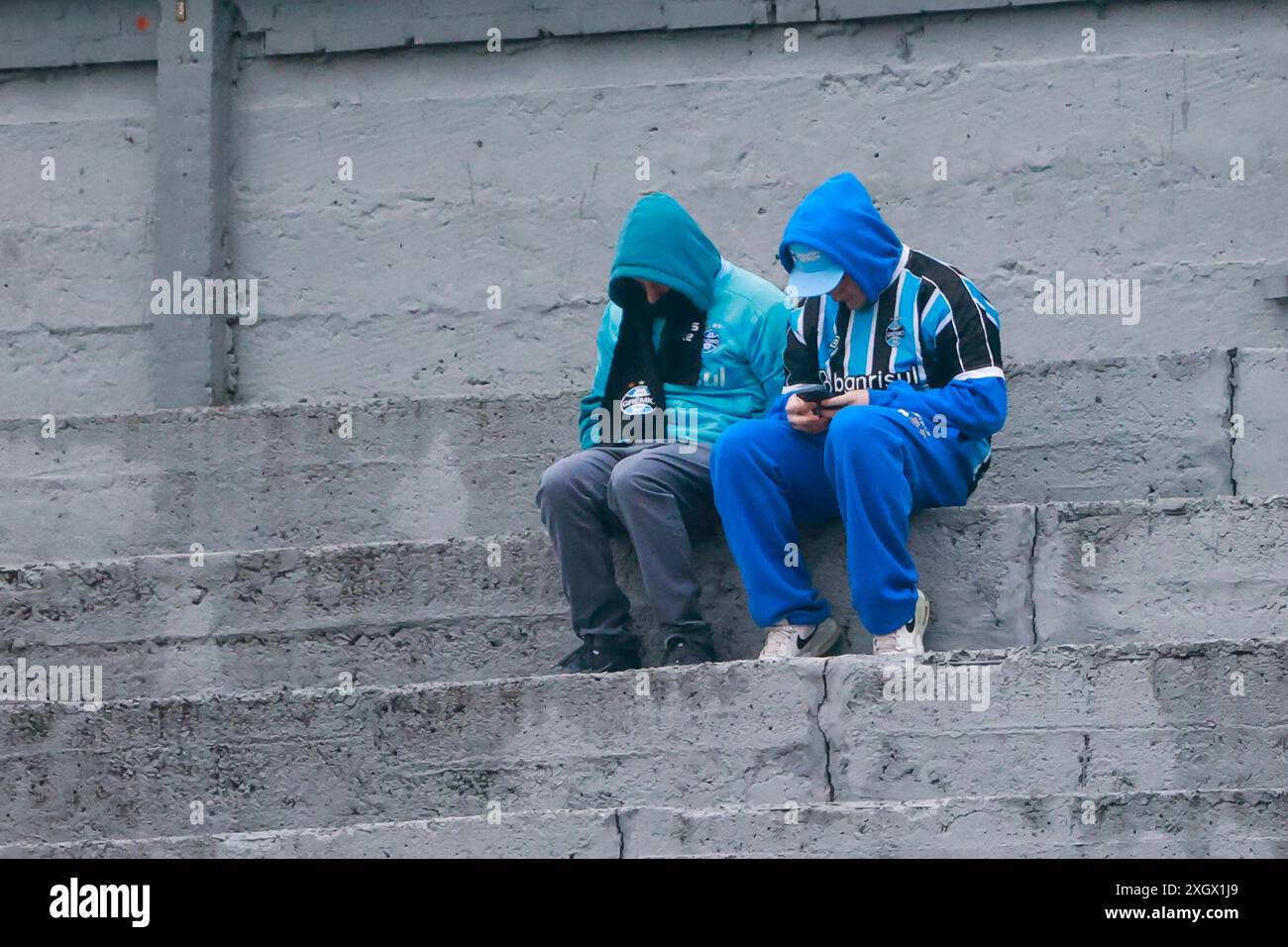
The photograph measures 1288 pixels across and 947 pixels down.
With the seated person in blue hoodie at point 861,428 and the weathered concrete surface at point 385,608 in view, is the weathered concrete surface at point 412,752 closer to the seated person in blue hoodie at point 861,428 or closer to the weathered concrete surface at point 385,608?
the seated person in blue hoodie at point 861,428

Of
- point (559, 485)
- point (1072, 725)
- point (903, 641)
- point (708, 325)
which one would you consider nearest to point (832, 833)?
point (1072, 725)

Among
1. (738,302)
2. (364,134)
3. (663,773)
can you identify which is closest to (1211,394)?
(738,302)

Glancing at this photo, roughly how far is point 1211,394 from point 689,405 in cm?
167

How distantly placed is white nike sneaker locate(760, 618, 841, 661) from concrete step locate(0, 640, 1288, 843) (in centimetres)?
30

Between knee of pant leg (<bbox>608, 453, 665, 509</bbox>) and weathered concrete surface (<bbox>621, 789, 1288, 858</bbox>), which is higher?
knee of pant leg (<bbox>608, 453, 665, 509</bbox>)

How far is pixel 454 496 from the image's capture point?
6.71m

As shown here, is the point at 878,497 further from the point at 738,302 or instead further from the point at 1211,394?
the point at 1211,394

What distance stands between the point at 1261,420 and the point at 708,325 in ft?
5.75

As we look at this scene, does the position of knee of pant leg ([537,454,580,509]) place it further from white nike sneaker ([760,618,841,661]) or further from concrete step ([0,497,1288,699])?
white nike sneaker ([760,618,841,661])

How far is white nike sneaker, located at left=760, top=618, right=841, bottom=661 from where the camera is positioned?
17.4 feet

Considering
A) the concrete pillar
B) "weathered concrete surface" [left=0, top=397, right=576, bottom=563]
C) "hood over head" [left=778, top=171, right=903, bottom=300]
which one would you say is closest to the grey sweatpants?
"hood over head" [left=778, top=171, right=903, bottom=300]

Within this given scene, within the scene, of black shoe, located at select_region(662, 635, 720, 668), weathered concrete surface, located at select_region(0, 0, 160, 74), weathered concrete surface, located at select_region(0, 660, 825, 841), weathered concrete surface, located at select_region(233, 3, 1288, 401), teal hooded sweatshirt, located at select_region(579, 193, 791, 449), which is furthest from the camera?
weathered concrete surface, located at select_region(0, 0, 160, 74)

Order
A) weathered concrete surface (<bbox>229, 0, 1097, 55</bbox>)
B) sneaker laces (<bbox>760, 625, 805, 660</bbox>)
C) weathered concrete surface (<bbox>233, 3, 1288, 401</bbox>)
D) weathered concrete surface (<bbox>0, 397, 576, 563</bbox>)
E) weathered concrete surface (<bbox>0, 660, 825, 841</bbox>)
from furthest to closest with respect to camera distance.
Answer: weathered concrete surface (<bbox>229, 0, 1097, 55</bbox>)
weathered concrete surface (<bbox>233, 3, 1288, 401</bbox>)
weathered concrete surface (<bbox>0, 397, 576, 563</bbox>)
sneaker laces (<bbox>760, 625, 805, 660</bbox>)
weathered concrete surface (<bbox>0, 660, 825, 841</bbox>)

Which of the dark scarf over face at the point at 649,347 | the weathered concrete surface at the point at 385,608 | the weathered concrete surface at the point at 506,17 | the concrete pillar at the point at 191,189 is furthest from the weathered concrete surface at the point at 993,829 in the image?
the weathered concrete surface at the point at 506,17
